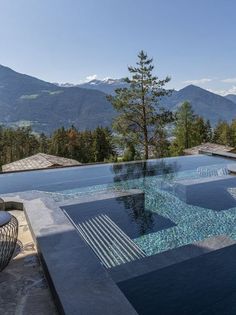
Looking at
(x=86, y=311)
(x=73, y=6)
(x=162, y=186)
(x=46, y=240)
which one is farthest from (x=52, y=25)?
(x=86, y=311)

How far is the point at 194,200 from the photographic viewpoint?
23.7ft

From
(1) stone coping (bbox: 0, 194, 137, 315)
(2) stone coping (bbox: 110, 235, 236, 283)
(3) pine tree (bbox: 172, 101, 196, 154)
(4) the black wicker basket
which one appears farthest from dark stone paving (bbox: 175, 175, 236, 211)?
(3) pine tree (bbox: 172, 101, 196, 154)

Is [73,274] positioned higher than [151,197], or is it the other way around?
[73,274]

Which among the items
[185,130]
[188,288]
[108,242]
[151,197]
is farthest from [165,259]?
[185,130]

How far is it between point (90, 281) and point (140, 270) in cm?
102

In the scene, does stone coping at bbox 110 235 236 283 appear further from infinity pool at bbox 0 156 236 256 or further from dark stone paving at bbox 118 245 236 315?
infinity pool at bbox 0 156 236 256

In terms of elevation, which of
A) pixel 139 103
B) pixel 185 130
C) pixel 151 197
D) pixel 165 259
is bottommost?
pixel 165 259

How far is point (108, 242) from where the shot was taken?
16.7 ft

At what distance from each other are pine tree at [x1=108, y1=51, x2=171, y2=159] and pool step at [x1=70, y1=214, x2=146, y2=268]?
1584 cm

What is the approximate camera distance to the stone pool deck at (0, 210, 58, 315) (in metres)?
2.86

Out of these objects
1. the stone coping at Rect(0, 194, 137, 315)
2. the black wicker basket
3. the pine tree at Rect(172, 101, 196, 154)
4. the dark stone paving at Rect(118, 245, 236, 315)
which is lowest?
the dark stone paving at Rect(118, 245, 236, 315)

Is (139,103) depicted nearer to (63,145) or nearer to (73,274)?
(73,274)

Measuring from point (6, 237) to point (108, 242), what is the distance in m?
1.95

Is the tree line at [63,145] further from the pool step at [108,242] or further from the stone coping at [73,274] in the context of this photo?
the stone coping at [73,274]
